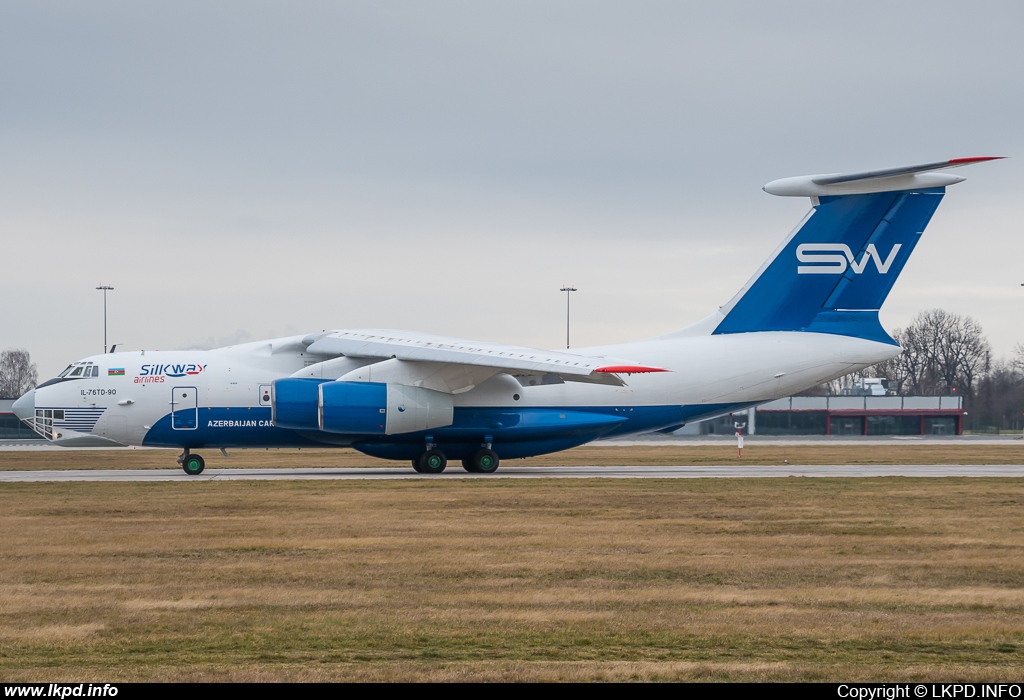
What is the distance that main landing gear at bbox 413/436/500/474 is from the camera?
93.9 feet

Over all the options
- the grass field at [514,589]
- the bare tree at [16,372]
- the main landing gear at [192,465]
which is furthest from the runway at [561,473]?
the bare tree at [16,372]

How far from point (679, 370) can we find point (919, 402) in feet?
189

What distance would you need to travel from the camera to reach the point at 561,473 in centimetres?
2867

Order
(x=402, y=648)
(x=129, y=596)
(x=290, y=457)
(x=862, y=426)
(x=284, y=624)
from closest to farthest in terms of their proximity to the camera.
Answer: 1. (x=402, y=648)
2. (x=284, y=624)
3. (x=129, y=596)
4. (x=290, y=457)
5. (x=862, y=426)

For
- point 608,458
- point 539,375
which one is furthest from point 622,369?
point 608,458

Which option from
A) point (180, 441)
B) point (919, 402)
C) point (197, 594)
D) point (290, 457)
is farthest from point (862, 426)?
point (197, 594)

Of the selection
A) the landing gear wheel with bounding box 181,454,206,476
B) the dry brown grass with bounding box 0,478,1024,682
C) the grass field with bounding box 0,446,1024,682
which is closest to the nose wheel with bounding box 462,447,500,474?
the landing gear wheel with bounding box 181,454,206,476

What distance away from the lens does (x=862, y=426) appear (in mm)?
79000

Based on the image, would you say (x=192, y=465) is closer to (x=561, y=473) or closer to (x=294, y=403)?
(x=294, y=403)

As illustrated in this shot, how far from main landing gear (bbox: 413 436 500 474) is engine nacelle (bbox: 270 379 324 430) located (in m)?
3.08

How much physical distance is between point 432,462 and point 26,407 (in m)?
10.4

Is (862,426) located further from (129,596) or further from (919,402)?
(129,596)

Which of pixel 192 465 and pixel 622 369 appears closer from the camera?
pixel 622 369

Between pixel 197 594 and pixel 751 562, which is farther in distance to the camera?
pixel 751 562
